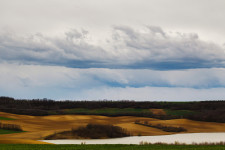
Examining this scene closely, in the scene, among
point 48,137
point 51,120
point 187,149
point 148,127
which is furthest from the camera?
point 51,120

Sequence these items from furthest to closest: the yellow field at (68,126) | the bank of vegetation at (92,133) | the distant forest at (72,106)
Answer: the distant forest at (72,106) → the yellow field at (68,126) → the bank of vegetation at (92,133)

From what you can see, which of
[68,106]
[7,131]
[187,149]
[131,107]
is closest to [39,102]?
[68,106]

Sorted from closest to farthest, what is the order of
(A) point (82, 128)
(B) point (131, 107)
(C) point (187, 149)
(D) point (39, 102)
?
1. (C) point (187, 149)
2. (A) point (82, 128)
3. (B) point (131, 107)
4. (D) point (39, 102)

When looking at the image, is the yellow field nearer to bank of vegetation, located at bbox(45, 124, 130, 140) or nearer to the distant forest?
bank of vegetation, located at bbox(45, 124, 130, 140)

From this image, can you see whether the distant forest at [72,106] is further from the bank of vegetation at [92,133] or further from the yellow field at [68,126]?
the bank of vegetation at [92,133]

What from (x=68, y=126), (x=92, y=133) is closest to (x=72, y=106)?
(x=68, y=126)

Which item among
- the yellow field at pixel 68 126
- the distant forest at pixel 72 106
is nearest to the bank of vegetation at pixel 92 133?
the yellow field at pixel 68 126

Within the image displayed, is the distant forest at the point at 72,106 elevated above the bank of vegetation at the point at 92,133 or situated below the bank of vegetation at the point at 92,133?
above

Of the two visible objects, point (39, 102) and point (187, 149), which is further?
point (39, 102)

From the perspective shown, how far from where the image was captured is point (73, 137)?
47406 mm

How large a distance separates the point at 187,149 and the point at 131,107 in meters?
81.7

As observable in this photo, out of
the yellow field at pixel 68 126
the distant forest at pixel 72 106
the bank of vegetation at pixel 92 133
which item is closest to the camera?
the bank of vegetation at pixel 92 133

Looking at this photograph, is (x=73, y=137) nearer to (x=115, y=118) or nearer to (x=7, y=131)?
(x=7, y=131)

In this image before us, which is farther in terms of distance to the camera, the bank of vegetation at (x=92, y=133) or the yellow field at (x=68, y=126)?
the yellow field at (x=68, y=126)
